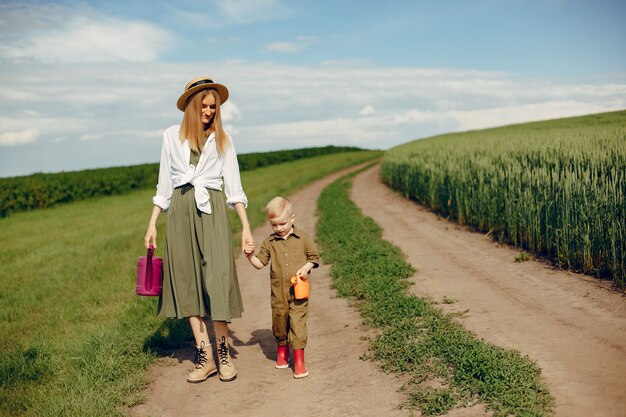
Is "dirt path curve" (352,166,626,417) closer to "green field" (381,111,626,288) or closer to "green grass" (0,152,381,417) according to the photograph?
"green field" (381,111,626,288)

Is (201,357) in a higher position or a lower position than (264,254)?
lower

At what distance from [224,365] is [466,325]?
2.70 m

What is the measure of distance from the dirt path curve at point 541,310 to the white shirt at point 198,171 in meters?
3.06

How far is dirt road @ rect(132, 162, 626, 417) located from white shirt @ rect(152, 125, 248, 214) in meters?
1.71

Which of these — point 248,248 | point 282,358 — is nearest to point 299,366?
Answer: point 282,358

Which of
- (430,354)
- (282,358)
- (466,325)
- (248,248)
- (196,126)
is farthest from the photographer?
(466,325)

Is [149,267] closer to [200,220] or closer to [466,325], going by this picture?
[200,220]

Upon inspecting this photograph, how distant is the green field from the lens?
7.91 meters

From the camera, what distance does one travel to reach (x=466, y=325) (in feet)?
19.5

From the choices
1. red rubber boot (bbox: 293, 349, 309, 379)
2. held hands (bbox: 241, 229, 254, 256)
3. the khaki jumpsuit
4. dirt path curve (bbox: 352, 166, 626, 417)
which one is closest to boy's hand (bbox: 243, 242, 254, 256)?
held hands (bbox: 241, 229, 254, 256)

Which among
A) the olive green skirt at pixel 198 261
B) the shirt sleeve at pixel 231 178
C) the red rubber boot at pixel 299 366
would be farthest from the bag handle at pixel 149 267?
the red rubber boot at pixel 299 366

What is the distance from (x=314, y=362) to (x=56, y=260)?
28.6ft

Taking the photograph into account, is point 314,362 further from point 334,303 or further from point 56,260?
point 56,260

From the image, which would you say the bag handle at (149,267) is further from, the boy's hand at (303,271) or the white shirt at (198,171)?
the boy's hand at (303,271)
